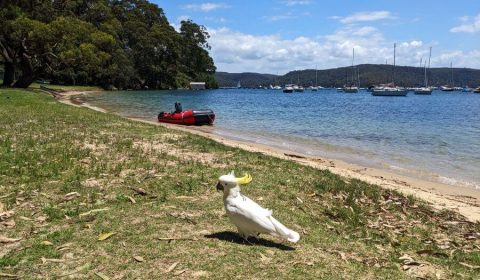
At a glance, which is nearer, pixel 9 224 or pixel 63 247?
pixel 63 247

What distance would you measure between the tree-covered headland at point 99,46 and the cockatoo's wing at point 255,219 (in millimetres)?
41857

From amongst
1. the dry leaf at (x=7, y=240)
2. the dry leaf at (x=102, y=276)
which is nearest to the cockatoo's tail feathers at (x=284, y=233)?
the dry leaf at (x=102, y=276)

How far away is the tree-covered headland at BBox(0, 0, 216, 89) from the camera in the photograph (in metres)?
44.2

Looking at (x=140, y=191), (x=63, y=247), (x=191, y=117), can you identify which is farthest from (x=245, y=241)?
(x=191, y=117)

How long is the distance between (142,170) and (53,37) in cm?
3909

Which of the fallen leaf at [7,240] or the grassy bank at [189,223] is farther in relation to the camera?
the fallen leaf at [7,240]

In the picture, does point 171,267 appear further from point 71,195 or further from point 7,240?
point 71,195

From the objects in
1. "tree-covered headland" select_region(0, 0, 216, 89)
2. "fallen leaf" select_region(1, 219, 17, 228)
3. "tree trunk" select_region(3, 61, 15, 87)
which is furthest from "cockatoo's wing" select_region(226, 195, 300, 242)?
"tree trunk" select_region(3, 61, 15, 87)

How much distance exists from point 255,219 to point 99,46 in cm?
5230

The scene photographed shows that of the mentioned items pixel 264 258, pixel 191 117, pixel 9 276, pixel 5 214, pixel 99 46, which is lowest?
pixel 191 117

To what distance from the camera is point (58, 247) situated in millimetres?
5699

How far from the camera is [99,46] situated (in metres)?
53.9

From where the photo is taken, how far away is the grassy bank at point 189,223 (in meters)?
5.35

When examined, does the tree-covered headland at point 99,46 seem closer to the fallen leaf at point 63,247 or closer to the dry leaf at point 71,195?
the dry leaf at point 71,195
